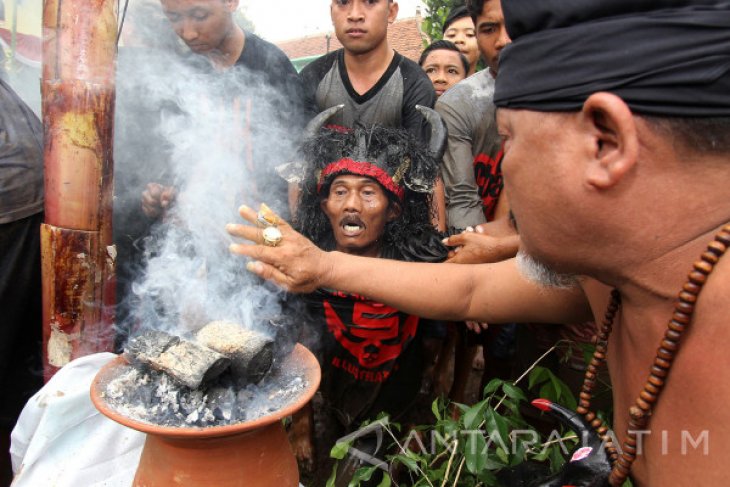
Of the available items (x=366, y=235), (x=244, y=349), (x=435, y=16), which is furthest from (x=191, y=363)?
(x=435, y=16)

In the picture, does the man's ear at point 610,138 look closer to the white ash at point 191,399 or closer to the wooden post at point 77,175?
the white ash at point 191,399

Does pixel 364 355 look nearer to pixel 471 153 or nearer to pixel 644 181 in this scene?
pixel 471 153

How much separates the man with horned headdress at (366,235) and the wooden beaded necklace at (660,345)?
1.71 m

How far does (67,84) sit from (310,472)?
2.68m

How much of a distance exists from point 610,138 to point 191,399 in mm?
1629

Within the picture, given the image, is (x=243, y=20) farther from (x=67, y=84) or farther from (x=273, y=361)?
(x=273, y=361)

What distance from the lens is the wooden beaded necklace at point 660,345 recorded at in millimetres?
1206

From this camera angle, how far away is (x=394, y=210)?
11.4 feet

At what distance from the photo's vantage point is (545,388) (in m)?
2.59

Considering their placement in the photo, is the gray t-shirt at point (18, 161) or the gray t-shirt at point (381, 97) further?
the gray t-shirt at point (381, 97)

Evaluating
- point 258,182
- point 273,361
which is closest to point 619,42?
point 273,361

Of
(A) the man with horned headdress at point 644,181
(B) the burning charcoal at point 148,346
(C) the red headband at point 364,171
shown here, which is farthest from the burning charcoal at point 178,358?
(C) the red headband at point 364,171

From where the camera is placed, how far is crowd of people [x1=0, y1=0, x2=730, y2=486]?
1176 mm

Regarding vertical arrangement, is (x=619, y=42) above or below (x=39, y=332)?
above
